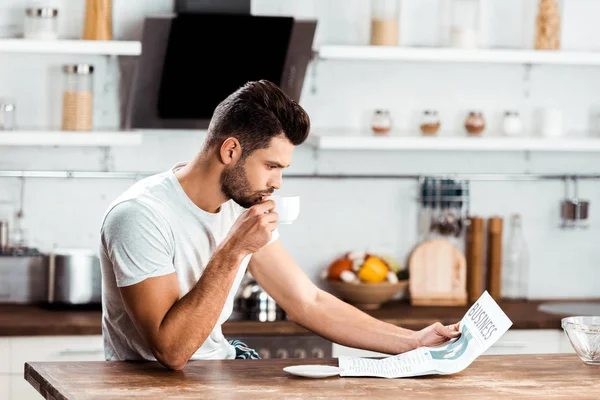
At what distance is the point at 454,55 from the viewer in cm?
427

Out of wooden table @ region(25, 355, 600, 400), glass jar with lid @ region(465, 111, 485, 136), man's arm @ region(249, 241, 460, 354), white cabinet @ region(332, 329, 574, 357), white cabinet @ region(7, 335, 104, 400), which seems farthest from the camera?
glass jar with lid @ region(465, 111, 485, 136)

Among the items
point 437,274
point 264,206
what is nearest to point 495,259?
point 437,274

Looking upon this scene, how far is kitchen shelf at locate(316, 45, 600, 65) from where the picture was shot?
417 cm

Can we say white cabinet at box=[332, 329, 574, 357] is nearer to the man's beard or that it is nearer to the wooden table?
the wooden table

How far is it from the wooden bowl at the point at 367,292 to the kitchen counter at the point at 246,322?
0.05m

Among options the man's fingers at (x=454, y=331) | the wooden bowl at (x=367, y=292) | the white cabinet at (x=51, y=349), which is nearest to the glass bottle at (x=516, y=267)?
the wooden bowl at (x=367, y=292)

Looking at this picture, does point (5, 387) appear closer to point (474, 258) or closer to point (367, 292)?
point (367, 292)

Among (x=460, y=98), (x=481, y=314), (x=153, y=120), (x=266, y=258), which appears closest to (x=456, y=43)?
(x=460, y=98)

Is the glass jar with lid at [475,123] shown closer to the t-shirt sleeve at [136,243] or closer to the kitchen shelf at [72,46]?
the kitchen shelf at [72,46]

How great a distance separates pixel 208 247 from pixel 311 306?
38 cm

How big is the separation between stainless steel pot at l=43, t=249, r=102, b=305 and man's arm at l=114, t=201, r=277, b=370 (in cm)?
163

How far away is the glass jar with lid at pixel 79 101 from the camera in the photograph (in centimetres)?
409

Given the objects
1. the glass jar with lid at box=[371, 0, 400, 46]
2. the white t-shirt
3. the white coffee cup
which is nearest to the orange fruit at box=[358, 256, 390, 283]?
the glass jar with lid at box=[371, 0, 400, 46]

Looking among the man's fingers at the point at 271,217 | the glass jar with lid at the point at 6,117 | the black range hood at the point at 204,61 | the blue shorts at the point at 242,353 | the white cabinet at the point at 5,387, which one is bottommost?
the white cabinet at the point at 5,387
